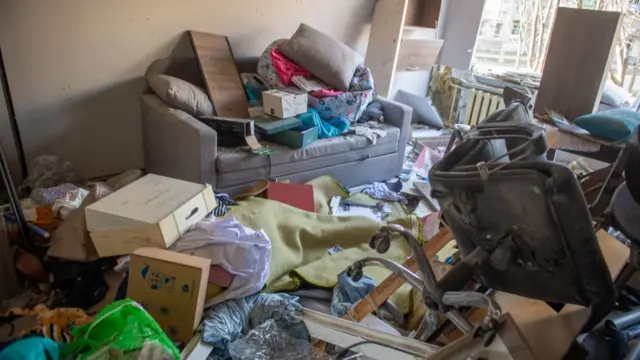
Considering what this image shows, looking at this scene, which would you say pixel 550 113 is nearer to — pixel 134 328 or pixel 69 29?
pixel 134 328

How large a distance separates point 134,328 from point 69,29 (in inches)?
75.5

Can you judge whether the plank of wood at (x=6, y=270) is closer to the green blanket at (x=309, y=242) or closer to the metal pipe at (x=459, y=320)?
the green blanket at (x=309, y=242)

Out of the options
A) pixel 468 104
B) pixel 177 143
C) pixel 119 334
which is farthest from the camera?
pixel 468 104

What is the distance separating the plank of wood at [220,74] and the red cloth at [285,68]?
257mm

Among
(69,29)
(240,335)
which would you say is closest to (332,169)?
(240,335)

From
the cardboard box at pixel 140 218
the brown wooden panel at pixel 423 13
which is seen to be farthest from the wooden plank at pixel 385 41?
the cardboard box at pixel 140 218

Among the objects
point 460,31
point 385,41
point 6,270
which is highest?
point 460,31

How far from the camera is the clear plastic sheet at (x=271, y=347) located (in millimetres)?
1642

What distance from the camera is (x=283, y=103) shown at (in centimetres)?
283

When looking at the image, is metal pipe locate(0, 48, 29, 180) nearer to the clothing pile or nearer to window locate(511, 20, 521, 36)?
the clothing pile

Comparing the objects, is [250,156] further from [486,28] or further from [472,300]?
[486,28]

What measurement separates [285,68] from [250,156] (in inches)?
28.6

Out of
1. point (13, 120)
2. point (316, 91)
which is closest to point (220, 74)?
Answer: point (316, 91)

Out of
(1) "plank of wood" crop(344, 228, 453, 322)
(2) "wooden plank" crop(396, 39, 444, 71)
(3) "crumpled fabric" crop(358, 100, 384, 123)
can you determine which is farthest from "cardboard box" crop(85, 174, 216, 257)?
(2) "wooden plank" crop(396, 39, 444, 71)
